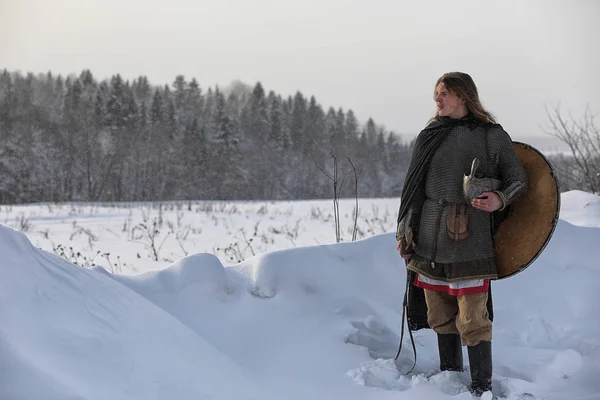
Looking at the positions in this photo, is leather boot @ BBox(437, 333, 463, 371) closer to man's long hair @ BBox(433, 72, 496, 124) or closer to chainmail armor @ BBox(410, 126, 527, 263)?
chainmail armor @ BBox(410, 126, 527, 263)

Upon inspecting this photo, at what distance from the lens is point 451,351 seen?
9.97 ft

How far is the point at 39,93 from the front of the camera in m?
49.7

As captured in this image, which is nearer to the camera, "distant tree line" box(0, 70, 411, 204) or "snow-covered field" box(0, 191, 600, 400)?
"snow-covered field" box(0, 191, 600, 400)

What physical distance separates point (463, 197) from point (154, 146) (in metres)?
42.5

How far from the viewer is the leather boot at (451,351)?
3.03 m

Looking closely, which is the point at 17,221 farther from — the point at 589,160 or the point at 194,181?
the point at 194,181

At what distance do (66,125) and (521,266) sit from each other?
42749mm

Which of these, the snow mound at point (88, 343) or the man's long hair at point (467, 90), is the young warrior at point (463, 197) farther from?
the snow mound at point (88, 343)

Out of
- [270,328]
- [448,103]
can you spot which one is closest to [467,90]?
[448,103]

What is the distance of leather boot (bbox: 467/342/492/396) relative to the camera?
2781mm

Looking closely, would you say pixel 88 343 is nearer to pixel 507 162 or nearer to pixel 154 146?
pixel 507 162

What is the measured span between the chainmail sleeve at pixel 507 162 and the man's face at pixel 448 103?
0.20 m

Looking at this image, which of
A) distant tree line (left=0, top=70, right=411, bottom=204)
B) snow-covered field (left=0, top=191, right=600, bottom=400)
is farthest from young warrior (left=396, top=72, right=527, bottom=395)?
distant tree line (left=0, top=70, right=411, bottom=204)

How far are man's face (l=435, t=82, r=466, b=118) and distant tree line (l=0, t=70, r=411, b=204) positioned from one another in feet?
98.1
